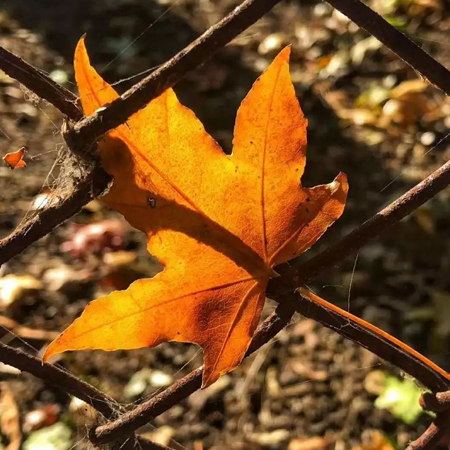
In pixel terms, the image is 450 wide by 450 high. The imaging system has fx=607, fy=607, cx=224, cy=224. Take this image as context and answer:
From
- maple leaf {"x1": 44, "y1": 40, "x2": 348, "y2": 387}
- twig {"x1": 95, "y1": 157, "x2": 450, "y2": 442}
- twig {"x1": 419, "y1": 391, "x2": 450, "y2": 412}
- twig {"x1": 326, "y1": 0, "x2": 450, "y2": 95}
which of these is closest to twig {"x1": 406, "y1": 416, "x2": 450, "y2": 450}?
twig {"x1": 419, "y1": 391, "x2": 450, "y2": 412}

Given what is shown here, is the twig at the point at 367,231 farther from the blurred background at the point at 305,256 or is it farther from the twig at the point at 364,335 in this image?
the blurred background at the point at 305,256

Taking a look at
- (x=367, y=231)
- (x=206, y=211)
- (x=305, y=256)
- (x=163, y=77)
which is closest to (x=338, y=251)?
(x=367, y=231)

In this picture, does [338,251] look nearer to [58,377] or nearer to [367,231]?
[367,231]

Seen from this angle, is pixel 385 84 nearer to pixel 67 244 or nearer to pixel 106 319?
pixel 67 244

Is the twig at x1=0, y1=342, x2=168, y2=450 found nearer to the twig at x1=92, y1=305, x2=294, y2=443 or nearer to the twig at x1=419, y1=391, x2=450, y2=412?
the twig at x1=92, y1=305, x2=294, y2=443

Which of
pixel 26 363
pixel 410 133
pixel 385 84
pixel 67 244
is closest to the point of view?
pixel 26 363

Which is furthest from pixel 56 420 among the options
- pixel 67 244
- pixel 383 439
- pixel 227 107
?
pixel 227 107
